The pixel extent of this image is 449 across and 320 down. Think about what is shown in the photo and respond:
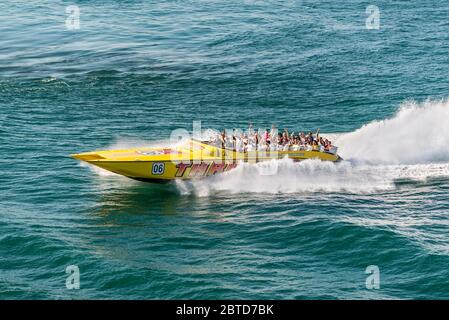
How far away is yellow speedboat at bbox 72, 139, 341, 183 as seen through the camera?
42188 mm

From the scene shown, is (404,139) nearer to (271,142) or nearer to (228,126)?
(271,142)

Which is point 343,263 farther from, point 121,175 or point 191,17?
point 191,17

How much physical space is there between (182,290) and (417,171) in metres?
20.3

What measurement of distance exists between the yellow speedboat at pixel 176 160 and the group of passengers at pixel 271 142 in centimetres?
37

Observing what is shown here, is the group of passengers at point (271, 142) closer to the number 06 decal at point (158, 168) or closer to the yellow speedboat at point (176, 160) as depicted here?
the yellow speedboat at point (176, 160)

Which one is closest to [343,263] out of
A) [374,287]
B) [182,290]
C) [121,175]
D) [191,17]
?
[374,287]

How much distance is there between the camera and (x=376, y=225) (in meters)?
37.8

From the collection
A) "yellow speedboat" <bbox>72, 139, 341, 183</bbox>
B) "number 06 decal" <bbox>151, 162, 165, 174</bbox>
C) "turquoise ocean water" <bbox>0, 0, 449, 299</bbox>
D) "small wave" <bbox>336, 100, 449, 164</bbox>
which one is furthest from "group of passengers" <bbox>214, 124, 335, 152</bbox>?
"small wave" <bbox>336, 100, 449, 164</bbox>

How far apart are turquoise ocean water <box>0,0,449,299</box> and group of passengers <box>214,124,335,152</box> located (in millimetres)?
1190

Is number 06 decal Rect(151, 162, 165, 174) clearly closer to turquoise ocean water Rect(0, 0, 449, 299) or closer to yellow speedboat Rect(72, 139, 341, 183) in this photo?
yellow speedboat Rect(72, 139, 341, 183)

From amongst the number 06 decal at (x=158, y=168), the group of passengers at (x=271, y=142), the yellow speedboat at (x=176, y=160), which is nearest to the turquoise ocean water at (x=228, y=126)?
the yellow speedboat at (x=176, y=160)

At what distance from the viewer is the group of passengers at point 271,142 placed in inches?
1757

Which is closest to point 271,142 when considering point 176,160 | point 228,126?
point 176,160

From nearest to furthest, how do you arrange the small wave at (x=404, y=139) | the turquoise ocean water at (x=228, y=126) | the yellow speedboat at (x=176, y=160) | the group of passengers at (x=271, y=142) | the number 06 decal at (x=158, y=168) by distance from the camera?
the turquoise ocean water at (x=228, y=126) < the yellow speedboat at (x=176, y=160) < the number 06 decal at (x=158, y=168) < the group of passengers at (x=271, y=142) < the small wave at (x=404, y=139)
